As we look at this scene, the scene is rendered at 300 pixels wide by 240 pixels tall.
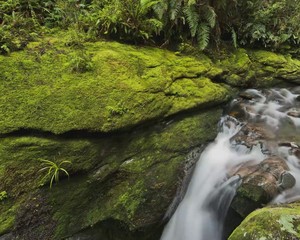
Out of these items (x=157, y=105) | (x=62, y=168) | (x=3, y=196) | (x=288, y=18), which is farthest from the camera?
(x=288, y=18)

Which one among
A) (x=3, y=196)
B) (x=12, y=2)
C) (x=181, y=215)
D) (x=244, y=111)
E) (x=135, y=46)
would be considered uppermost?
(x=12, y=2)

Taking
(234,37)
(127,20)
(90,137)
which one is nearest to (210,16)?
(234,37)

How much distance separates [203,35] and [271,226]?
4.54 meters

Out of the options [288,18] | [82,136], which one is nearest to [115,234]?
[82,136]

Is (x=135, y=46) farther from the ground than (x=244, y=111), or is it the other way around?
(x=135, y=46)

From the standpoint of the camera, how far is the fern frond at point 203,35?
6148 millimetres

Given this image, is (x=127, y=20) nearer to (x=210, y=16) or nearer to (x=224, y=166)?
(x=210, y=16)

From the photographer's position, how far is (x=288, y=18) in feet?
25.9

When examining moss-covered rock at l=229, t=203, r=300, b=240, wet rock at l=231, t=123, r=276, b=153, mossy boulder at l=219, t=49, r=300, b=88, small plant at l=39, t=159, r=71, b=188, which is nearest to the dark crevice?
small plant at l=39, t=159, r=71, b=188

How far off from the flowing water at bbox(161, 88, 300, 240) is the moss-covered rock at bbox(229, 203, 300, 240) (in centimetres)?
110

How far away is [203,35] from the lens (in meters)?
6.18

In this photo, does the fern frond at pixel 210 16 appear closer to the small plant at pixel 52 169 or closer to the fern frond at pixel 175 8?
the fern frond at pixel 175 8

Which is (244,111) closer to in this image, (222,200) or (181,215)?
(222,200)

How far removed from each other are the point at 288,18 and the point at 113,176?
7028 mm
